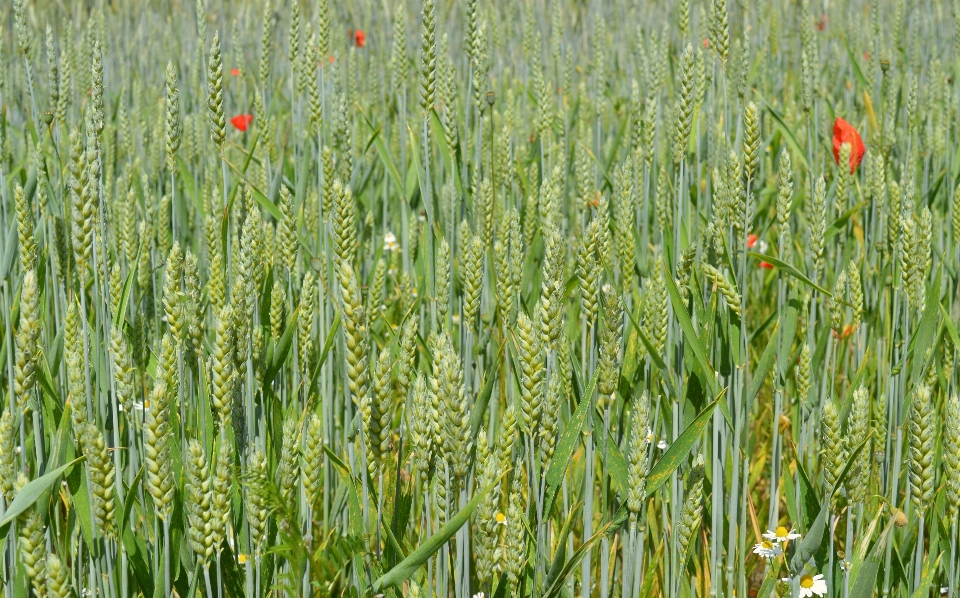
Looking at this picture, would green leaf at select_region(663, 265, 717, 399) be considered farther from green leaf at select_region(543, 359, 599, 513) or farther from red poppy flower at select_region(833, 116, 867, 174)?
red poppy flower at select_region(833, 116, 867, 174)

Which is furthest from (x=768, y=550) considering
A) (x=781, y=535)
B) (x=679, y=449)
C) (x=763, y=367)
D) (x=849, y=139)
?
(x=849, y=139)

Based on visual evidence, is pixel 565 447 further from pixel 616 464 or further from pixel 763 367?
pixel 763 367

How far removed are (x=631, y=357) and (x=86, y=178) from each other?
50 cm

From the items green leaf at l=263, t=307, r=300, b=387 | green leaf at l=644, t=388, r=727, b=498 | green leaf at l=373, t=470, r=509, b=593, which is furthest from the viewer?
green leaf at l=263, t=307, r=300, b=387

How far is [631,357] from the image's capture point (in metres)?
0.94

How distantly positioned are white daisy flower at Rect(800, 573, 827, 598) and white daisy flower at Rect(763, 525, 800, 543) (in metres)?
0.04

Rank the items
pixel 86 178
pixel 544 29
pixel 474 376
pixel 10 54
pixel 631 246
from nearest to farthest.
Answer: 1. pixel 86 178
2. pixel 631 246
3. pixel 474 376
4. pixel 10 54
5. pixel 544 29

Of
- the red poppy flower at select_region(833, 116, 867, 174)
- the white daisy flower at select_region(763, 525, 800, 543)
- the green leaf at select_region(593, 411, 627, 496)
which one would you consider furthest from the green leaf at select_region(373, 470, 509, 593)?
the red poppy flower at select_region(833, 116, 867, 174)

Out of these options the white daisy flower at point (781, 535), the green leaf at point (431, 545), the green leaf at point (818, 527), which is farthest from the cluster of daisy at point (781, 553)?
the green leaf at point (431, 545)

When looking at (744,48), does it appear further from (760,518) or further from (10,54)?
(10,54)

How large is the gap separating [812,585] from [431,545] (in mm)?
462

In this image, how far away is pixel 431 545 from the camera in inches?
A: 23.8

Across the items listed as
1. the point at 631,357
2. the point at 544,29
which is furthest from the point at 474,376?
the point at 544,29

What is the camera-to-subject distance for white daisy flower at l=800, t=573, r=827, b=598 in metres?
0.89
